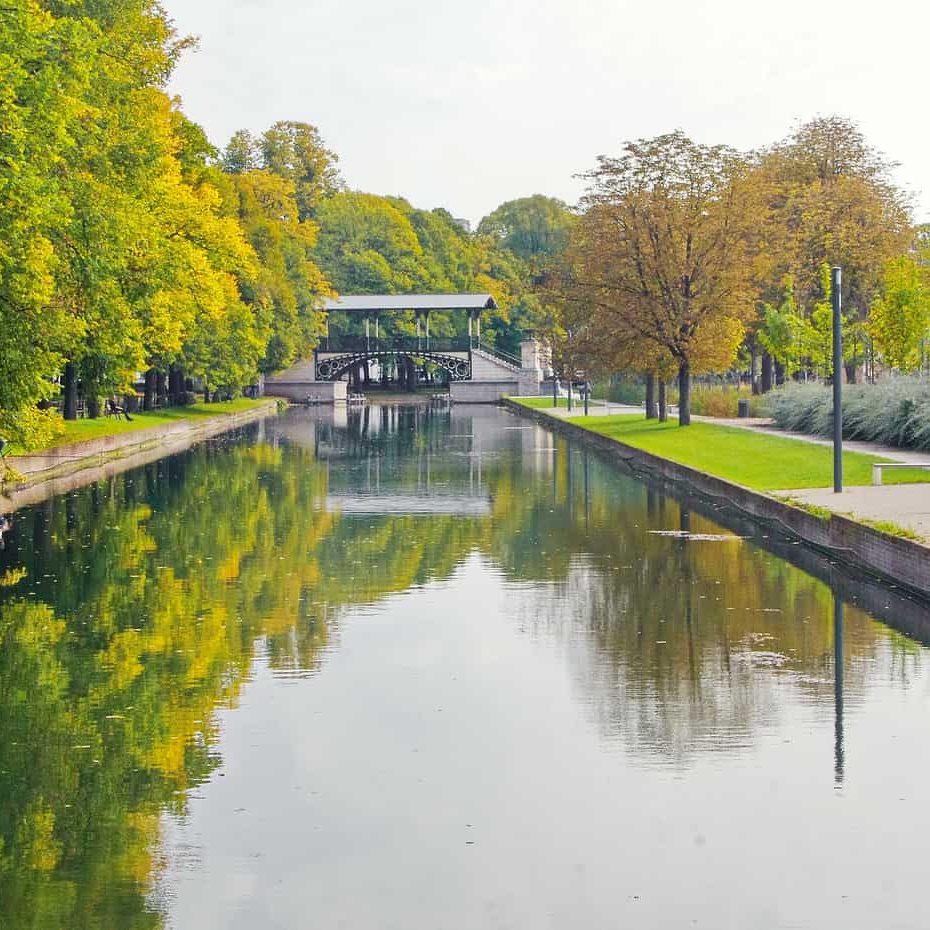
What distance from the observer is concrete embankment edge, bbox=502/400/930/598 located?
19.1 m

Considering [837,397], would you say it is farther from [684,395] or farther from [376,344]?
[376,344]

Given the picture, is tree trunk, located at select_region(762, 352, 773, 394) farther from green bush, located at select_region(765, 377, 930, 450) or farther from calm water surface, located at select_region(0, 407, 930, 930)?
calm water surface, located at select_region(0, 407, 930, 930)

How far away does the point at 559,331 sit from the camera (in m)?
76.9

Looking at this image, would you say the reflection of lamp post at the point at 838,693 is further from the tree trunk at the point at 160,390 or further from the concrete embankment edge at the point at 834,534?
the tree trunk at the point at 160,390

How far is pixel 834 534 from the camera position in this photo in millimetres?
22750

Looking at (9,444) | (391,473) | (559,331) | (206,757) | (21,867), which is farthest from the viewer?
(559,331)

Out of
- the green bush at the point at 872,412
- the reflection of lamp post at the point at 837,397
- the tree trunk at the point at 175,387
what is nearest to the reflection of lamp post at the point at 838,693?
the reflection of lamp post at the point at 837,397

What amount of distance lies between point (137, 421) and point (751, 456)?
27317 millimetres

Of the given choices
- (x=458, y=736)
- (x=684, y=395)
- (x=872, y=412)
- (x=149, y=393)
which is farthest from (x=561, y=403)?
(x=458, y=736)

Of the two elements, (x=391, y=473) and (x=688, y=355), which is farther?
(x=688, y=355)

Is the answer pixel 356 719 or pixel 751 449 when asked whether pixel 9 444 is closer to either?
pixel 751 449

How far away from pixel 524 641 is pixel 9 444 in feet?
60.7

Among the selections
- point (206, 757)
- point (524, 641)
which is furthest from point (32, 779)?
point (524, 641)

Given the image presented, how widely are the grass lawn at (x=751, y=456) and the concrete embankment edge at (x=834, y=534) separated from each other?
0.35m
